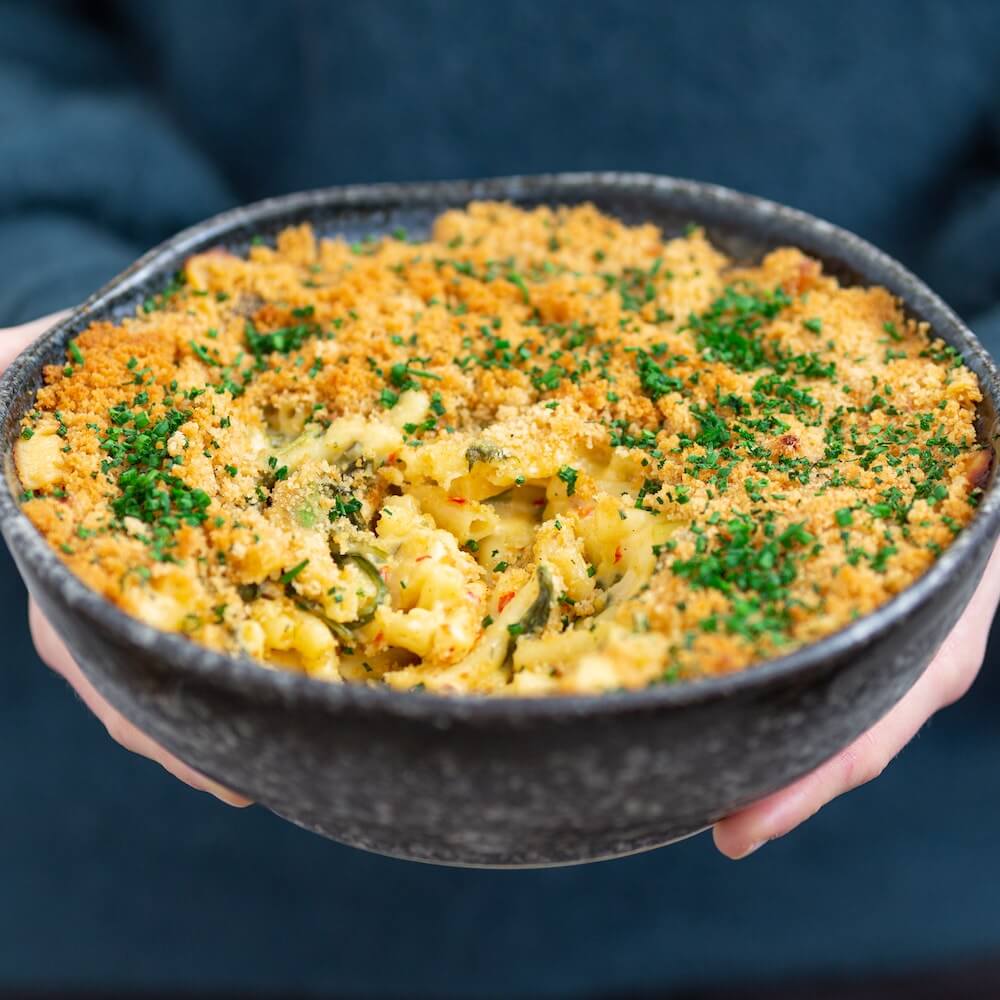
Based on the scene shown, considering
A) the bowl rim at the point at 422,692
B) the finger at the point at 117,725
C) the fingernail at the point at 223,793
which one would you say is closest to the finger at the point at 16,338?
the bowl rim at the point at 422,692

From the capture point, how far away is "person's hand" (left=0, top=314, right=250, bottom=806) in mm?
1278

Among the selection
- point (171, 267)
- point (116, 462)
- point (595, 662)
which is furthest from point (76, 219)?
point (595, 662)

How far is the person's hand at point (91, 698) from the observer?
1.28 meters

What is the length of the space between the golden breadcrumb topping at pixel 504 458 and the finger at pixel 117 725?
190 millimetres

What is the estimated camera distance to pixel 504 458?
134 cm

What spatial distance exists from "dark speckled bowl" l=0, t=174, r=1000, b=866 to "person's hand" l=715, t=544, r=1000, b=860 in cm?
13

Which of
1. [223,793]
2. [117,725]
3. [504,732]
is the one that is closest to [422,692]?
[504,732]

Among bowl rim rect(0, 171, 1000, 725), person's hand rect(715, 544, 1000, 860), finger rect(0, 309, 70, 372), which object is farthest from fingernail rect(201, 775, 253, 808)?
finger rect(0, 309, 70, 372)

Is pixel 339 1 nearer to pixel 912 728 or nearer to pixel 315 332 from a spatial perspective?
pixel 315 332

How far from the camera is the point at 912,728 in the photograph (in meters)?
1.46

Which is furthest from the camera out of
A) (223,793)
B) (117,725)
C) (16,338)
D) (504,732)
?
(16,338)

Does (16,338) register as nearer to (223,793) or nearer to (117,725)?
(117,725)

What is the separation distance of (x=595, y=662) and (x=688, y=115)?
1630 mm

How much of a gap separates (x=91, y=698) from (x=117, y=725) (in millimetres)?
65
